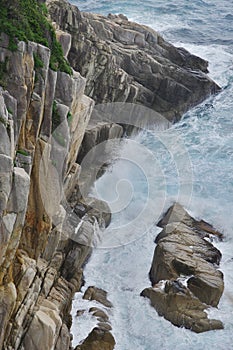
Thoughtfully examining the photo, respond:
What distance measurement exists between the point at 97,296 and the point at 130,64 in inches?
992

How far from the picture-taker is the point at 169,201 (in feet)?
99.4

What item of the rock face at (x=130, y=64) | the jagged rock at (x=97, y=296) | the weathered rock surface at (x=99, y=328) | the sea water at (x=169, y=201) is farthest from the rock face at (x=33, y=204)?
the rock face at (x=130, y=64)

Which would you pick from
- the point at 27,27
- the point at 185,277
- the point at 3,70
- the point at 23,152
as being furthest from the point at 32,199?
the point at 185,277

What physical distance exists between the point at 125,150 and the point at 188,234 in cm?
1118

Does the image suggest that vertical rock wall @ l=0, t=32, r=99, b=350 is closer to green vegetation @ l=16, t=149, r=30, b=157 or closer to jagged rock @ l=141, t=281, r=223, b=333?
green vegetation @ l=16, t=149, r=30, b=157

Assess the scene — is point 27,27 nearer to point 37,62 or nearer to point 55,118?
point 37,62

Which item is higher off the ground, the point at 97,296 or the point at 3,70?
the point at 3,70

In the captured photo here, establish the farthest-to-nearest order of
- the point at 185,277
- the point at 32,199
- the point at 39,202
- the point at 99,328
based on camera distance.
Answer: the point at 185,277 < the point at 99,328 < the point at 39,202 < the point at 32,199

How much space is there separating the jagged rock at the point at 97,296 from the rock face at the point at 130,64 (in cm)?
1729

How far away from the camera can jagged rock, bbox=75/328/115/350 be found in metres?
19.3

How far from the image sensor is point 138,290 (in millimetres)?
23125

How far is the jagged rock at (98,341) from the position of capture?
63.3 feet

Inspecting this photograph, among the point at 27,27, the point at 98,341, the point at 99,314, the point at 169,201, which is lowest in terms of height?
the point at 99,314

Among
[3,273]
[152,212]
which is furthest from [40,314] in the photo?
[152,212]
